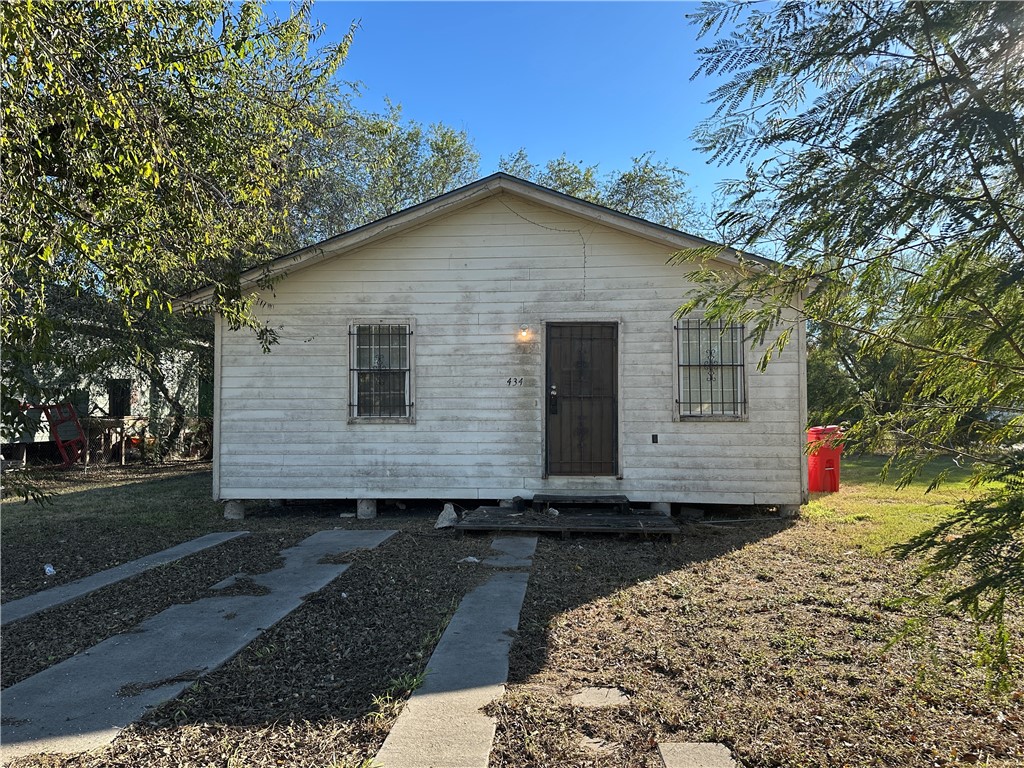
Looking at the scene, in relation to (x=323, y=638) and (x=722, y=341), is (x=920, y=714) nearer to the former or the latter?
(x=323, y=638)

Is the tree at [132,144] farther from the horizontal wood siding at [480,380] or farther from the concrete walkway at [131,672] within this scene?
the horizontal wood siding at [480,380]

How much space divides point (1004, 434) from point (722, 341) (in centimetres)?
590

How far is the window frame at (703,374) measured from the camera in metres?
7.89

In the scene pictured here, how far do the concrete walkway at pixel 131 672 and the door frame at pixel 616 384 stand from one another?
3.50m

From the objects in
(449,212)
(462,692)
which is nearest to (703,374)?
(449,212)

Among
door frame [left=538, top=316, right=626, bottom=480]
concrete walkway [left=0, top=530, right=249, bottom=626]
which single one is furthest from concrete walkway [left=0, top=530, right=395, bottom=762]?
door frame [left=538, top=316, right=626, bottom=480]

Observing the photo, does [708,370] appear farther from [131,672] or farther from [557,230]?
[131,672]

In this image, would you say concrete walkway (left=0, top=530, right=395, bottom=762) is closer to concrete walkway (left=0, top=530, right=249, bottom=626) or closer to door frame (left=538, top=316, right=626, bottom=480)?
concrete walkway (left=0, top=530, right=249, bottom=626)

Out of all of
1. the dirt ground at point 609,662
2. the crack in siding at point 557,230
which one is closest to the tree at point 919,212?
the dirt ground at point 609,662

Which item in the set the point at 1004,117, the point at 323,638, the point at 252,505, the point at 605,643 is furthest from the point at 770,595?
the point at 252,505

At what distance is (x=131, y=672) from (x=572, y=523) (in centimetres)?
452

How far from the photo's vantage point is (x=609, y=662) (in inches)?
140

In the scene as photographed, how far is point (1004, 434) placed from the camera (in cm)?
222

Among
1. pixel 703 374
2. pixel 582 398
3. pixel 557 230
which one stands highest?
pixel 557 230
